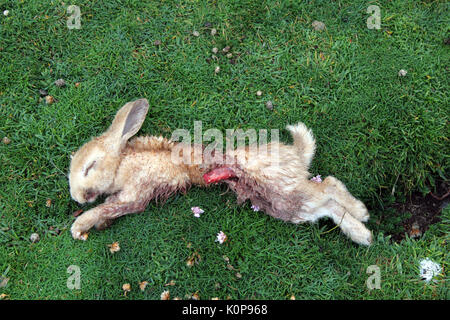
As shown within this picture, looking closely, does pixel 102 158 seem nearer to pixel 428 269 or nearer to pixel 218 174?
pixel 218 174

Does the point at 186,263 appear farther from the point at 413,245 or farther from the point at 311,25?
the point at 311,25

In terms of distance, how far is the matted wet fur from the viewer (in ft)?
10.8

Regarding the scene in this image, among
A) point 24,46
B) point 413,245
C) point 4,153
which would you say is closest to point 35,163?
point 4,153

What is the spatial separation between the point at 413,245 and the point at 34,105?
3.78 metres

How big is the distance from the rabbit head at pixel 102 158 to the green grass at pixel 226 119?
0.36 meters

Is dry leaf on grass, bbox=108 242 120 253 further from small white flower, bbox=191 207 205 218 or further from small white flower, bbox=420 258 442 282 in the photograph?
small white flower, bbox=420 258 442 282

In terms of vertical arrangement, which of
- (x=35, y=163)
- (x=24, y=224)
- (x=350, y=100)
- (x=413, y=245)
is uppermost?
(x=350, y=100)

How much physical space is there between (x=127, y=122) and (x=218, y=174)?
911 mm

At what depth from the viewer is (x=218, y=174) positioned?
3.32m

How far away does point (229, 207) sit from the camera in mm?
3533

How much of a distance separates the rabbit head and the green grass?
14.0 inches

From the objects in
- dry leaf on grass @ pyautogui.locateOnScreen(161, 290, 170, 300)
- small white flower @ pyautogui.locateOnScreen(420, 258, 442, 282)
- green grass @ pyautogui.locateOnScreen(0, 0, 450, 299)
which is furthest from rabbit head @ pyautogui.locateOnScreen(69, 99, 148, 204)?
small white flower @ pyautogui.locateOnScreen(420, 258, 442, 282)

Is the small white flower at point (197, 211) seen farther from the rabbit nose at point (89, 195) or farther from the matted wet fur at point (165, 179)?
the rabbit nose at point (89, 195)

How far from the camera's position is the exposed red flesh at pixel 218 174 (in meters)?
3.32
